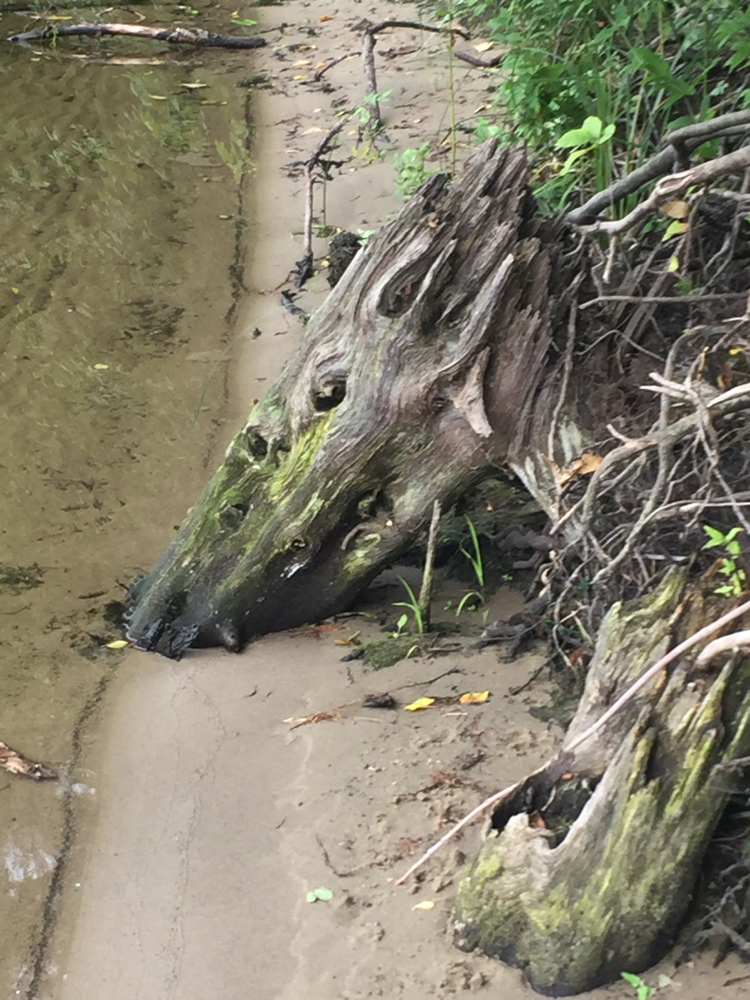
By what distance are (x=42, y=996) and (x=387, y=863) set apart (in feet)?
3.23

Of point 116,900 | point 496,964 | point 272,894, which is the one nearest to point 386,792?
point 272,894

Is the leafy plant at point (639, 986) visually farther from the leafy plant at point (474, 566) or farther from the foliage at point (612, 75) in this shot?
the foliage at point (612, 75)

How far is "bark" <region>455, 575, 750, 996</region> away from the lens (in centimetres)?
217

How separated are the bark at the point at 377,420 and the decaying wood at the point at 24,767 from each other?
621 millimetres

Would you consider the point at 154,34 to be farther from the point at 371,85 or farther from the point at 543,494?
the point at 543,494

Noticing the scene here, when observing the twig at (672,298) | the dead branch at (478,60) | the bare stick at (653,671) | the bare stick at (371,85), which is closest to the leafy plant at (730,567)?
the bare stick at (653,671)

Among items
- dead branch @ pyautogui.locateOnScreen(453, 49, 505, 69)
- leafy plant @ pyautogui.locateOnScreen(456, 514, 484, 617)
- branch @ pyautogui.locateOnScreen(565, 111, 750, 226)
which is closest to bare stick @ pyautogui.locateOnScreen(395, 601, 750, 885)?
leafy plant @ pyautogui.locateOnScreen(456, 514, 484, 617)

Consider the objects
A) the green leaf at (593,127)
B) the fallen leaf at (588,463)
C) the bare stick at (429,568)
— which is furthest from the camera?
the bare stick at (429,568)

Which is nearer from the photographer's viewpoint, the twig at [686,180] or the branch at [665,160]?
the twig at [686,180]

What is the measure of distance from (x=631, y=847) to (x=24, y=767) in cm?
206

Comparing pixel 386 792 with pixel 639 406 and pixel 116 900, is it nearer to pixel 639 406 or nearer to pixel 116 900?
pixel 116 900

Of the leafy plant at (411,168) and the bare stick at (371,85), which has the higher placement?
the bare stick at (371,85)

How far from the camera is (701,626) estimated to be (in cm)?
231

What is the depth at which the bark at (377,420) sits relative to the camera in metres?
3.09
